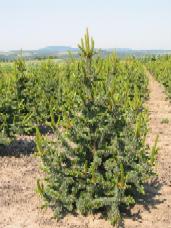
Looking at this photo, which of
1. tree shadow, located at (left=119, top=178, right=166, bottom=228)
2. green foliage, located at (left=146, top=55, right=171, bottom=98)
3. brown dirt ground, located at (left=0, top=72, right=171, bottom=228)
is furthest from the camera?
green foliage, located at (left=146, top=55, right=171, bottom=98)

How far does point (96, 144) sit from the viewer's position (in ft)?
25.8

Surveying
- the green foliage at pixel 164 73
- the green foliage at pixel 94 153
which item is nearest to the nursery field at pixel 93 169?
the green foliage at pixel 94 153

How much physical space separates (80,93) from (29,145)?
636cm

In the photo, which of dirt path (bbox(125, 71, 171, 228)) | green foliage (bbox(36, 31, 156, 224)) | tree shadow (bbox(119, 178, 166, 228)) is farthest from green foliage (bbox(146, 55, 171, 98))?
green foliage (bbox(36, 31, 156, 224))

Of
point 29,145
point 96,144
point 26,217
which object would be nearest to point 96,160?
point 96,144

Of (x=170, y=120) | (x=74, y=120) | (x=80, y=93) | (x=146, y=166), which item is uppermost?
(x=80, y=93)

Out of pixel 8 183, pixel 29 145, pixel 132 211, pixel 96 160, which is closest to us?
pixel 96 160

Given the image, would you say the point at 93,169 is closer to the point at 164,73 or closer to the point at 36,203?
the point at 36,203

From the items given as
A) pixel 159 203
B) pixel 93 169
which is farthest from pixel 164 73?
pixel 93 169

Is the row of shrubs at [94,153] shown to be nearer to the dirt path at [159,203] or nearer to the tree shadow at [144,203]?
the tree shadow at [144,203]

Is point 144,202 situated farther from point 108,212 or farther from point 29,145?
point 29,145

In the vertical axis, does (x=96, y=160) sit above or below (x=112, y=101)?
below

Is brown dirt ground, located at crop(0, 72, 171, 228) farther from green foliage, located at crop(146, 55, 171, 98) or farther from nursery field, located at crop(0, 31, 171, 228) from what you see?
green foliage, located at crop(146, 55, 171, 98)

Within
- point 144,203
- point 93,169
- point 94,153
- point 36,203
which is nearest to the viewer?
point 93,169
